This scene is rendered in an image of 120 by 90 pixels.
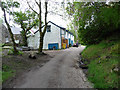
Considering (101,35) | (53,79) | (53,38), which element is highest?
(53,38)

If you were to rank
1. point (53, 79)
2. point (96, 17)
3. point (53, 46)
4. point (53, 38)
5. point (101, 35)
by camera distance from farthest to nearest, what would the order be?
point (53, 38) → point (53, 46) → point (101, 35) → point (96, 17) → point (53, 79)

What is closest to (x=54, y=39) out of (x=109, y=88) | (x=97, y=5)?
(x=97, y=5)

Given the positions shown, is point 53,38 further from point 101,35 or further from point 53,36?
point 101,35


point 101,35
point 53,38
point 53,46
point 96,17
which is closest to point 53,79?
point 96,17

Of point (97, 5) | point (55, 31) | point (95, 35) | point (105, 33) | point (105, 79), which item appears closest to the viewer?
point (105, 79)

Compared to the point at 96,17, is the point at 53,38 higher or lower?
lower

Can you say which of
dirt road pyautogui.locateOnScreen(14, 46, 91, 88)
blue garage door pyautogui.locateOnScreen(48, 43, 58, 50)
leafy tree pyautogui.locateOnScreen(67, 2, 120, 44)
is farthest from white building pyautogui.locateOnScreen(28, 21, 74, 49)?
dirt road pyautogui.locateOnScreen(14, 46, 91, 88)

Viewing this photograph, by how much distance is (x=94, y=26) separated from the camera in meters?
7.29

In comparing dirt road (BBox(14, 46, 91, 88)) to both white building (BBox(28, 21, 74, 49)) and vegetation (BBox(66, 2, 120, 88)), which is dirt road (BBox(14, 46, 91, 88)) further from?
white building (BBox(28, 21, 74, 49))

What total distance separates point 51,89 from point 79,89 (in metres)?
0.99

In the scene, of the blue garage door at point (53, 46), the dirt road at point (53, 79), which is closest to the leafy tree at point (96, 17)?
the dirt road at point (53, 79)

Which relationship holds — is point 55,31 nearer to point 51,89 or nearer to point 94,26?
point 94,26

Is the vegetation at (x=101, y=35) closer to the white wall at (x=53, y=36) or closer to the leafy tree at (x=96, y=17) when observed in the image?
the leafy tree at (x=96, y=17)

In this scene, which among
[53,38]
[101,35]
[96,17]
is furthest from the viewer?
[53,38]
